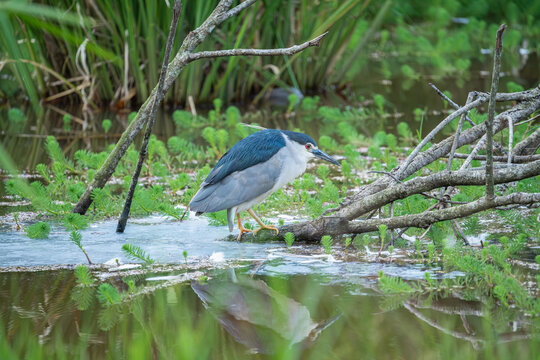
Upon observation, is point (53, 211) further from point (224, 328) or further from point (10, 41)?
point (10, 41)

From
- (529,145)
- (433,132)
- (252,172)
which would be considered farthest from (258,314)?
(529,145)

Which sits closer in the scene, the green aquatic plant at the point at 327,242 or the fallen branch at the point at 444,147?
the green aquatic plant at the point at 327,242

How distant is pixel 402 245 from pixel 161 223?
168cm

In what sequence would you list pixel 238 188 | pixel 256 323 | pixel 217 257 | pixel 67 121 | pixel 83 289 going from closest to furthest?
pixel 256 323 < pixel 83 289 < pixel 217 257 < pixel 238 188 < pixel 67 121

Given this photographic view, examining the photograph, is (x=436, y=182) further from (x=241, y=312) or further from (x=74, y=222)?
(x=74, y=222)

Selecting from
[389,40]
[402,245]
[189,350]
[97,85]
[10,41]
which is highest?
[389,40]

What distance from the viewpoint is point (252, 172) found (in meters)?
4.98

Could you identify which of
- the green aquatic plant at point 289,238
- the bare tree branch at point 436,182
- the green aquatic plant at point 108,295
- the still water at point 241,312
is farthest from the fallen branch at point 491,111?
the green aquatic plant at point 108,295

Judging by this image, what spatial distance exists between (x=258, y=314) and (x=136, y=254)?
86 cm

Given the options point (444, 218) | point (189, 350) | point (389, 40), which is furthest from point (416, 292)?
point (389, 40)

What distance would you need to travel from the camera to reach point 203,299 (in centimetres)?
380

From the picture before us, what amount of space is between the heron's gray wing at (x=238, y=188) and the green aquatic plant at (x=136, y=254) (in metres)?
0.63

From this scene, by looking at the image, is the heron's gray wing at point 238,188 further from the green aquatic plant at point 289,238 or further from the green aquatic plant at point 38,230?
the green aquatic plant at point 38,230

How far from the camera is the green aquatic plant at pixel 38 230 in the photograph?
15.3 ft
